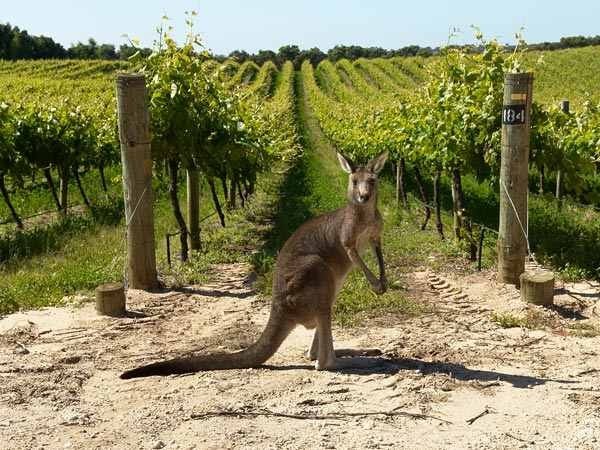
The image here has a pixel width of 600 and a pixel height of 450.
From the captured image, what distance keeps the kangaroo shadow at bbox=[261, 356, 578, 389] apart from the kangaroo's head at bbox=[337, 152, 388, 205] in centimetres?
126

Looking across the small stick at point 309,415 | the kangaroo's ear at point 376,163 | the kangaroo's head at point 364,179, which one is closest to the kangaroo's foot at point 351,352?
the small stick at point 309,415

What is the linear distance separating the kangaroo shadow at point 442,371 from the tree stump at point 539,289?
1881 mm

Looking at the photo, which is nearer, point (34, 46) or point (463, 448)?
point (463, 448)

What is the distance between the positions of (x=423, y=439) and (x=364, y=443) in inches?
13.8

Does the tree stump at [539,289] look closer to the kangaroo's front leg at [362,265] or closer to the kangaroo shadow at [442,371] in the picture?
the kangaroo shadow at [442,371]

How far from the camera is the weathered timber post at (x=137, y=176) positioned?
25.6 feet

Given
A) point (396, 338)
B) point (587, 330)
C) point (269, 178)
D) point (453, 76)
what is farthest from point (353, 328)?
point (269, 178)

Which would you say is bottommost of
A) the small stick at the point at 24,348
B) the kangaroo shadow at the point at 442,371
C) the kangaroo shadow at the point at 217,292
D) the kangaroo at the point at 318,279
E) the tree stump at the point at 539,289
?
the kangaroo shadow at the point at 217,292

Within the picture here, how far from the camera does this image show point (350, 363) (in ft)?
17.1

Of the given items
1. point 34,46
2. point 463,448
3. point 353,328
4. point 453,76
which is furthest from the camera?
point 34,46

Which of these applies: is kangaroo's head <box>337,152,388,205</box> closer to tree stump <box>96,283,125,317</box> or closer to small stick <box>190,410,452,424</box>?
small stick <box>190,410,452,424</box>

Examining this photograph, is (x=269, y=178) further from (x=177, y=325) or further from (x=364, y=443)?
(x=364, y=443)

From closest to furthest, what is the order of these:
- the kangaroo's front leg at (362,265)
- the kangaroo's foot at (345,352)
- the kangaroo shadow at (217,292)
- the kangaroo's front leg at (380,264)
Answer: the kangaroo's front leg at (362,265)
the kangaroo's front leg at (380,264)
the kangaroo's foot at (345,352)
the kangaroo shadow at (217,292)

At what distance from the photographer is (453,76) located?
33.4 feet
